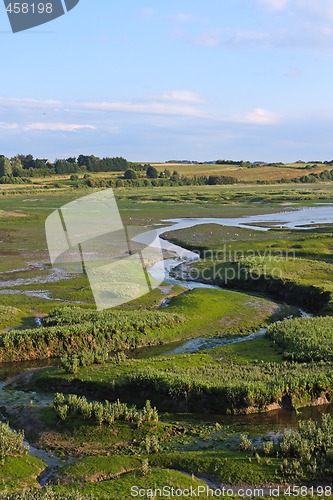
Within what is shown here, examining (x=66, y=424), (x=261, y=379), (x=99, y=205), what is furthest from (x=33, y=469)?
(x=99, y=205)

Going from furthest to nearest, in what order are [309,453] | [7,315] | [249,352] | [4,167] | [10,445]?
[4,167]
[7,315]
[249,352]
[10,445]
[309,453]

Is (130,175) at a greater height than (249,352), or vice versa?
(130,175)

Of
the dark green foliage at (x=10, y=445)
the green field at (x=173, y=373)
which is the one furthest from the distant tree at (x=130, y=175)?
the dark green foliage at (x=10, y=445)

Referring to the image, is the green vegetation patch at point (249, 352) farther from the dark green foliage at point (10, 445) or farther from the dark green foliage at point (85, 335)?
the dark green foliage at point (10, 445)

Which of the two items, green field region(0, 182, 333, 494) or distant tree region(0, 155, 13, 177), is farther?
distant tree region(0, 155, 13, 177)

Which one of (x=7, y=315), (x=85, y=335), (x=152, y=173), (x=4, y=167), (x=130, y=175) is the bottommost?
(x=85, y=335)

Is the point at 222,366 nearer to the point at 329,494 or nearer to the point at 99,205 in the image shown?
the point at 329,494

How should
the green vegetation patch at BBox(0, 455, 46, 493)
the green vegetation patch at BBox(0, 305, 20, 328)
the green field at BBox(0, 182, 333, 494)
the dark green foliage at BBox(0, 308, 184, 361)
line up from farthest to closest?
the green vegetation patch at BBox(0, 305, 20, 328) < the dark green foliage at BBox(0, 308, 184, 361) < the green field at BBox(0, 182, 333, 494) < the green vegetation patch at BBox(0, 455, 46, 493)

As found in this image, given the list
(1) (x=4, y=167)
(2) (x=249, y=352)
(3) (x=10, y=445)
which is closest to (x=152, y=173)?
(1) (x=4, y=167)

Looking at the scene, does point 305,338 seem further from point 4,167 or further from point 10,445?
point 4,167

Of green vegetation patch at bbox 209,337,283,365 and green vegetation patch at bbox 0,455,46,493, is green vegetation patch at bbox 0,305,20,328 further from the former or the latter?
green vegetation patch at bbox 0,455,46,493

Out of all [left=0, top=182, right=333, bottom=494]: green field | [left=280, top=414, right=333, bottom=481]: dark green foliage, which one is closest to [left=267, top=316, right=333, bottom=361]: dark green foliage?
[left=0, top=182, right=333, bottom=494]: green field

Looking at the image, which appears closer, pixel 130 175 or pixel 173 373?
pixel 173 373
